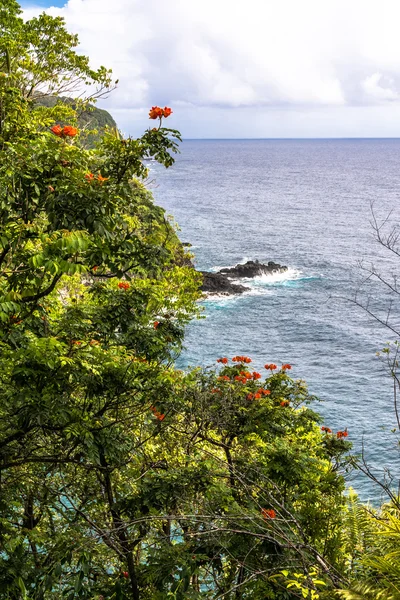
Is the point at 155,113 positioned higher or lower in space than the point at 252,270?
higher

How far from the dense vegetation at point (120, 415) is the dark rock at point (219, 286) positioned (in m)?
35.6

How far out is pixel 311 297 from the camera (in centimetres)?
4372

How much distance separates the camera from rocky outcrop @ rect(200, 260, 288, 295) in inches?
1777

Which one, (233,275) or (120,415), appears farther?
(233,275)

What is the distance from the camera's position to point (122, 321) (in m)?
7.21

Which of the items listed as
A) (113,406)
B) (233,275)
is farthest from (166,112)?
(233,275)

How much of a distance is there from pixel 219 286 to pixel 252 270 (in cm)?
535

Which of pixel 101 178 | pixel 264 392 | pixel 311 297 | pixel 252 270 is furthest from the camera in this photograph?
pixel 252 270

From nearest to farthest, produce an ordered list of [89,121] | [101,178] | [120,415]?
1. [101,178]
2. [120,415]
3. [89,121]

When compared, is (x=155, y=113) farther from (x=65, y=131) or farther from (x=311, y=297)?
(x=311, y=297)

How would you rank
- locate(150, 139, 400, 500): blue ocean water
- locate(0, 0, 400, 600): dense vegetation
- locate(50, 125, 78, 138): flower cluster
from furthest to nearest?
locate(150, 139, 400, 500): blue ocean water < locate(50, 125, 78, 138): flower cluster < locate(0, 0, 400, 600): dense vegetation

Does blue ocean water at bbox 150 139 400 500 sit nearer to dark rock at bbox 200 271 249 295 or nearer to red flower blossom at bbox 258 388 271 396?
dark rock at bbox 200 271 249 295

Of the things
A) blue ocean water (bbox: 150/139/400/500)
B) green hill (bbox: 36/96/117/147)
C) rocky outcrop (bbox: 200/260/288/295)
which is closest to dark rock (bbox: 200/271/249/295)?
rocky outcrop (bbox: 200/260/288/295)

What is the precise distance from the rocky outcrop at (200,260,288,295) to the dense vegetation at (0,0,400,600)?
118 feet
